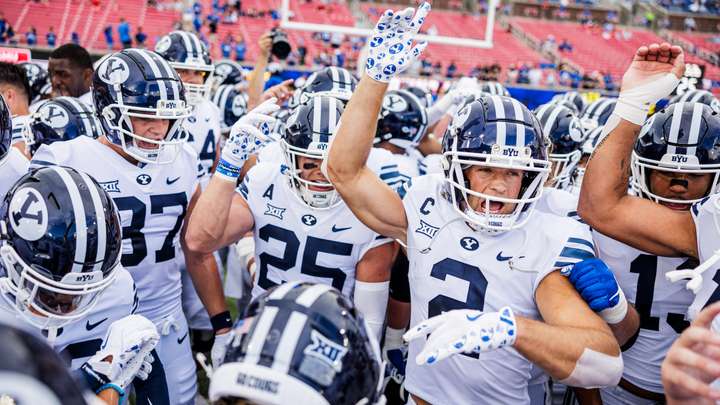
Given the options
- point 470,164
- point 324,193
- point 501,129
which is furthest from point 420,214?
point 324,193

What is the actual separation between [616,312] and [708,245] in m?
0.43

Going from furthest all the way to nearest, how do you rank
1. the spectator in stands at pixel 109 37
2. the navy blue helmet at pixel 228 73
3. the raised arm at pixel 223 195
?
the spectator in stands at pixel 109 37 < the navy blue helmet at pixel 228 73 < the raised arm at pixel 223 195

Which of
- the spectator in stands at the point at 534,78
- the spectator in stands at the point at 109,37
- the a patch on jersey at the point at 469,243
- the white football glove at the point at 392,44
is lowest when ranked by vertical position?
the spectator in stands at the point at 534,78

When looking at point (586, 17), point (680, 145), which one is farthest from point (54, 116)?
point (586, 17)

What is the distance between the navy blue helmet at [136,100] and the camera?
2994 millimetres

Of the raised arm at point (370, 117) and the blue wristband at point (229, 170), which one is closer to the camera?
the raised arm at point (370, 117)

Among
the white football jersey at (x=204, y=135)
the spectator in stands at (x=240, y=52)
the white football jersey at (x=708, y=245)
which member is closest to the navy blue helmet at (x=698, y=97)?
the white football jersey at (x=708, y=245)

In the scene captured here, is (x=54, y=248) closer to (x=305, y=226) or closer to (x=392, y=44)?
(x=305, y=226)

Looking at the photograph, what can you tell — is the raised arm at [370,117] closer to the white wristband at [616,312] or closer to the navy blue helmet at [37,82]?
the white wristband at [616,312]

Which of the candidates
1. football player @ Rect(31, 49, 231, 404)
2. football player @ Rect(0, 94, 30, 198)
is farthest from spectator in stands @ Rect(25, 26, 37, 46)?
football player @ Rect(31, 49, 231, 404)

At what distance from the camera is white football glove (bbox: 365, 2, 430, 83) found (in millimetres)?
2217

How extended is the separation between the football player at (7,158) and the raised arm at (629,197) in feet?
8.36

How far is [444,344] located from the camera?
5.67 ft

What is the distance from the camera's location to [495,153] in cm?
220
